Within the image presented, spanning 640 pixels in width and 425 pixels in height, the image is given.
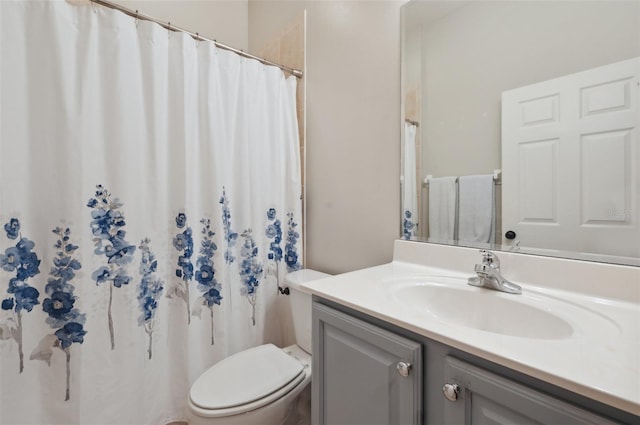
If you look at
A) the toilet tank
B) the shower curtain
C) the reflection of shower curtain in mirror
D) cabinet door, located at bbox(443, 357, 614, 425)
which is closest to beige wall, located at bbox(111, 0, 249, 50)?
the shower curtain

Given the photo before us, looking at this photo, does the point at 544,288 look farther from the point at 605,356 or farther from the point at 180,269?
the point at 180,269

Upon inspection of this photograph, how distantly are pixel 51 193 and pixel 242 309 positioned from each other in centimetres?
94

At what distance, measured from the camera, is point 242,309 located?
1529mm

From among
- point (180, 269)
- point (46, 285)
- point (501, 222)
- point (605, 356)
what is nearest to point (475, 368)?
point (605, 356)

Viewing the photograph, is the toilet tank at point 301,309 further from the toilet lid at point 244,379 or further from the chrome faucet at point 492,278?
the chrome faucet at point 492,278

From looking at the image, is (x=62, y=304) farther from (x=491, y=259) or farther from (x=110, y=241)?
(x=491, y=259)

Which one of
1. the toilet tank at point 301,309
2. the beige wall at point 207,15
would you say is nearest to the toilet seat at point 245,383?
the toilet tank at point 301,309

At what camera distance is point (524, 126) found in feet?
3.07

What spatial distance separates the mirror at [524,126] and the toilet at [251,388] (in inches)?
28.9

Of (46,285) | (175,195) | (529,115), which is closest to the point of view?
(529,115)

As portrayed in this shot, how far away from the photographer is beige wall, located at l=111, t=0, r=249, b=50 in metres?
1.84

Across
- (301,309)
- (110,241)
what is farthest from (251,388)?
(110,241)

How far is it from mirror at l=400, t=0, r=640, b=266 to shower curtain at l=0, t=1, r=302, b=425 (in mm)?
852

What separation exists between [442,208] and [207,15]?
6.87 ft
